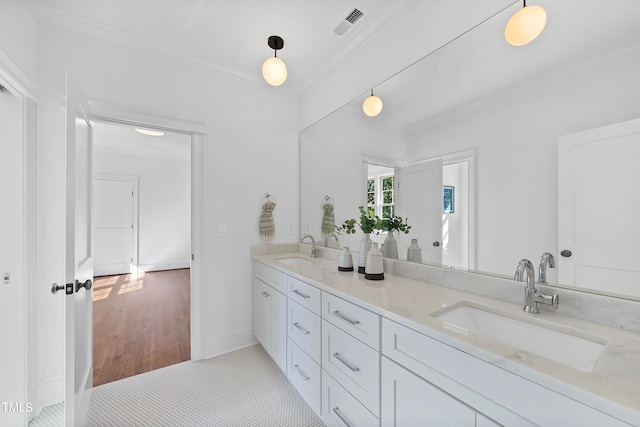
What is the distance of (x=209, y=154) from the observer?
2289mm

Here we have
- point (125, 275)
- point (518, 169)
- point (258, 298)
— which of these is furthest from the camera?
point (125, 275)

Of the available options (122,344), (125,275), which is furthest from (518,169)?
(125,275)

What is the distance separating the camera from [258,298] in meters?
2.36

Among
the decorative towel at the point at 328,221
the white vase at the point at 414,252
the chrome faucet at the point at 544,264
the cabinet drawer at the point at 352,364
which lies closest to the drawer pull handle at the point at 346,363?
the cabinet drawer at the point at 352,364

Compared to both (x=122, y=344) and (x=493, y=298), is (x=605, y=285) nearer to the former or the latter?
(x=493, y=298)

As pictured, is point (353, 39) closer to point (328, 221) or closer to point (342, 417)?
point (328, 221)

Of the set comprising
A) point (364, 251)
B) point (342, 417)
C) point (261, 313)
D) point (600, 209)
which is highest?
point (600, 209)

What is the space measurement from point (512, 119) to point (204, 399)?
8.09ft

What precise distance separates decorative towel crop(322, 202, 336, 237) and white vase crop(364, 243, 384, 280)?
2.61 ft

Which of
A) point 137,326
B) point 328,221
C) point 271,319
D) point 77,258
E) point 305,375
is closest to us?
point 77,258

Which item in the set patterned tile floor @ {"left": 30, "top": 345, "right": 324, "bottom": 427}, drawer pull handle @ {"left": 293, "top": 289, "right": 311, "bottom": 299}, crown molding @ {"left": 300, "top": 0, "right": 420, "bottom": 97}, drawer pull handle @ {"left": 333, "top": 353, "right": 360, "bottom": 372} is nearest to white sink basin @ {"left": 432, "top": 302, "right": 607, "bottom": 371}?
drawer pull handle @ {"left": 333, "top": 353, "right": 360, "bottom": 372}

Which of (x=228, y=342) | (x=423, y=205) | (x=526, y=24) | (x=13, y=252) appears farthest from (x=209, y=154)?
(x=526, y=24)

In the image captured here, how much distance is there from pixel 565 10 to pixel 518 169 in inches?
25.1

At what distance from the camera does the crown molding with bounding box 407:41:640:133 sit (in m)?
0.92
